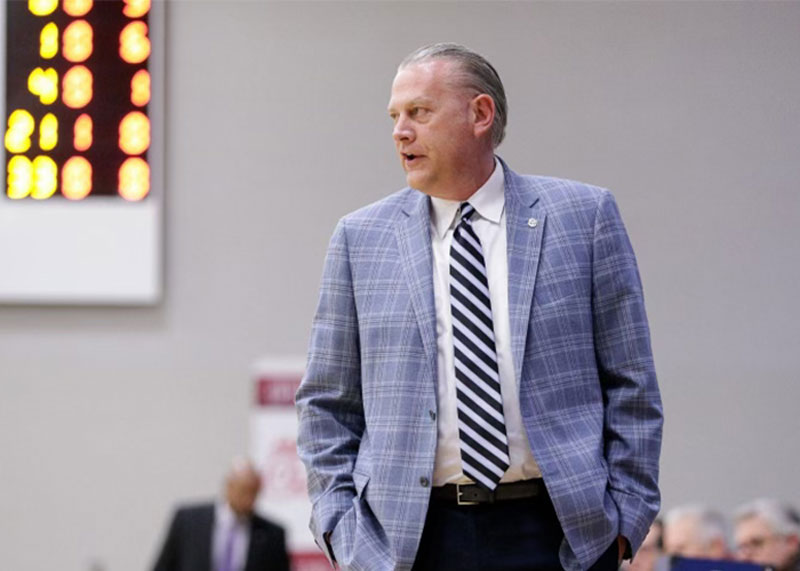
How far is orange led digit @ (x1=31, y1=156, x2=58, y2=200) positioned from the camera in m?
6.16

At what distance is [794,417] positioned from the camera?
6566 millimetres

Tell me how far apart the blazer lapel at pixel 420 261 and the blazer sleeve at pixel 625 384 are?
11.7 inches

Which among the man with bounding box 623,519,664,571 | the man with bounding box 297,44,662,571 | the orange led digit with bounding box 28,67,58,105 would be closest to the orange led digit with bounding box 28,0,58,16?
the orange led digit with bounding box 28,67,58,105

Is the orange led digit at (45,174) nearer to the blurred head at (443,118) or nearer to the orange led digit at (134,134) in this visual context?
the orange led digit at (134,134)

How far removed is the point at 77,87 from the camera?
620 cm

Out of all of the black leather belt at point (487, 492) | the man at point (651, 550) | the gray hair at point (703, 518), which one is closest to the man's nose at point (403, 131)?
the black leather belt at point (487, 492)

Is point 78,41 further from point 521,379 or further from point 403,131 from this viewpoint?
point 521,379

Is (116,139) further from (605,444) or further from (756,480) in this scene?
(605,444)

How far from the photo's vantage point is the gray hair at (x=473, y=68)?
2.29 metres

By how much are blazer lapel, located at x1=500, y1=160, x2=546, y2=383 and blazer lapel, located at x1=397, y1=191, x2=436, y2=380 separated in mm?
141

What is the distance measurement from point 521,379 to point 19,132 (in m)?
4.63

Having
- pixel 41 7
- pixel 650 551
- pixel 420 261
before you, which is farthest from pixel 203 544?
pixel 420 261

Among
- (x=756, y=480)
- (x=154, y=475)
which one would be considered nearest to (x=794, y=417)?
(x=756, y=480)

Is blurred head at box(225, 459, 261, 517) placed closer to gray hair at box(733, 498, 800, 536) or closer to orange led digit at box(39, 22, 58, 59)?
orange led digit at box(39, 22, 58, 59)
